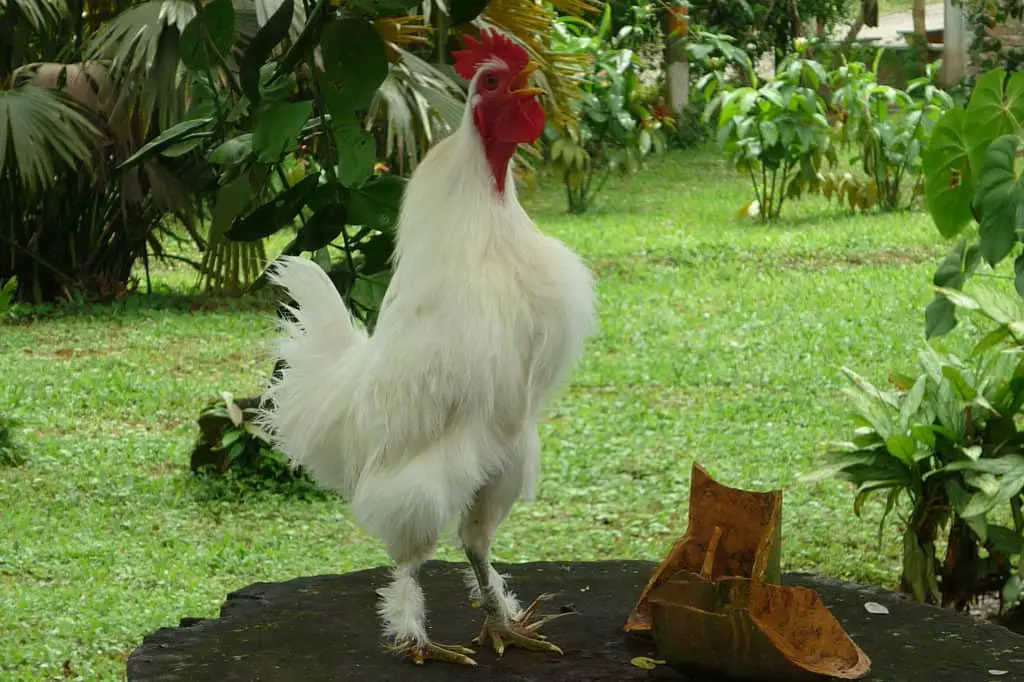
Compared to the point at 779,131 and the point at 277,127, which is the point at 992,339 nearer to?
the point at 277,127

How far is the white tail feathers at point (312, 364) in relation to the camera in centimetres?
339

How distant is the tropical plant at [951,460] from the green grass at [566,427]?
2.31 ft

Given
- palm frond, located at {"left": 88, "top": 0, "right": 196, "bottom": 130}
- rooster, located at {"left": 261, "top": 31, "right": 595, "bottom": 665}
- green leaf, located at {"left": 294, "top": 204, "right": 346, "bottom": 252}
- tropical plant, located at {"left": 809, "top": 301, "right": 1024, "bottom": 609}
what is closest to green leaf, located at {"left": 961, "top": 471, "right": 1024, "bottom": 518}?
tropical plant, located at {"left": 809, "top": 301, "right": 1024, "bottom": 609}

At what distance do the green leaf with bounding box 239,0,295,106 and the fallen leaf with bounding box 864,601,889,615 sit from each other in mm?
2311

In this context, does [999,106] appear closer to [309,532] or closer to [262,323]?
[309,532]

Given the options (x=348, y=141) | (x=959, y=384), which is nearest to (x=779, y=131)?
(x=959, y=384)

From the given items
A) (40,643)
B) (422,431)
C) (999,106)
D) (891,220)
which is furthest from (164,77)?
(891,220)

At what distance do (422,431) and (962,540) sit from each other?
2.62 m

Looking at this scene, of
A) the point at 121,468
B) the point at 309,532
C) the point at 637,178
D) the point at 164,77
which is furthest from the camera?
the point at 637,178

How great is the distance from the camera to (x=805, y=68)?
530 inches

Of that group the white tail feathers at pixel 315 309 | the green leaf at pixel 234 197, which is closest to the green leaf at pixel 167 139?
the green leaf at pixel 234 197

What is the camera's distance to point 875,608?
12.4 ft

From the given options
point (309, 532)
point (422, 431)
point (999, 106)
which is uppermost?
point (999, 106)

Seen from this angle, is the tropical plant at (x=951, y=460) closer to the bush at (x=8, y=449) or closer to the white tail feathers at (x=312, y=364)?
the white tail feathers at (x=312, y=364)
